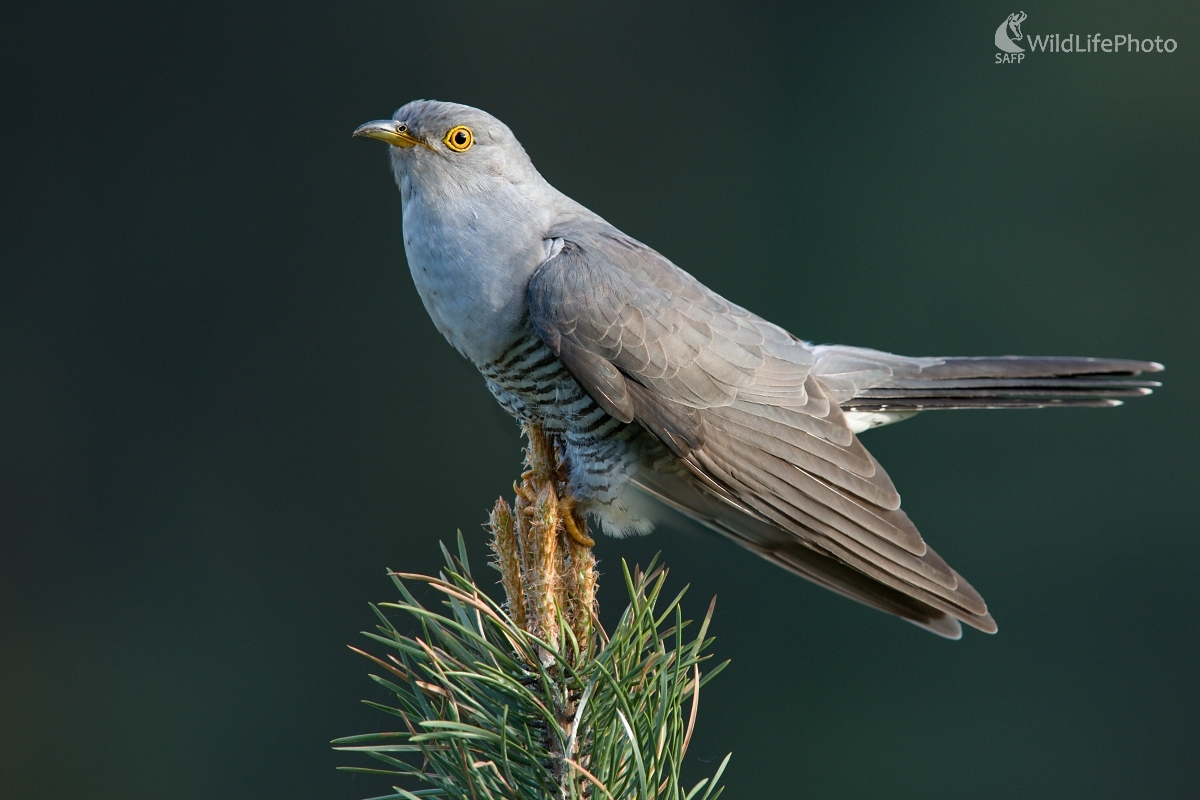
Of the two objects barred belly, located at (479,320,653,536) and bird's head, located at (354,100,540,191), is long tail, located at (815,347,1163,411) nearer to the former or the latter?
barred belly, located at (479,320,653,536)

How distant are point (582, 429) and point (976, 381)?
55 centimetres

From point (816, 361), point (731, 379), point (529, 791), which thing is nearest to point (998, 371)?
point (816, 361)

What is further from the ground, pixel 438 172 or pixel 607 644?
pixel 438 172

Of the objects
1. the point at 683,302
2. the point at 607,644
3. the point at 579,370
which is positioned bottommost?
the point at 607,644

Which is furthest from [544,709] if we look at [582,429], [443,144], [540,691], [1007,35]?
[1007,35]

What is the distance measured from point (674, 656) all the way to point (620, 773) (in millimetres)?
121

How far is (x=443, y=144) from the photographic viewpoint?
1.22 m

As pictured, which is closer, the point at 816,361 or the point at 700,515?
the point at 700,515

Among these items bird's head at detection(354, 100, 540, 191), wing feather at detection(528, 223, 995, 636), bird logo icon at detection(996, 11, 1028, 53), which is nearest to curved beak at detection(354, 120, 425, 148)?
bird's head at detection(354, 100, 540, 191)

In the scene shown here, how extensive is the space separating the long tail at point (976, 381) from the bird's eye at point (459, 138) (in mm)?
562

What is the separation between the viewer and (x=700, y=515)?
1.20 m

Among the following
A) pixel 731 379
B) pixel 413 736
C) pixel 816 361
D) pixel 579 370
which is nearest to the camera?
pixel 413 736

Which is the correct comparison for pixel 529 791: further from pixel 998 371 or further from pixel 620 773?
pixel 998 371

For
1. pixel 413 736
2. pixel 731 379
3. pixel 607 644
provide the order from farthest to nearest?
pixel 731 379 → pixel 607 644 → pixel 413 736
